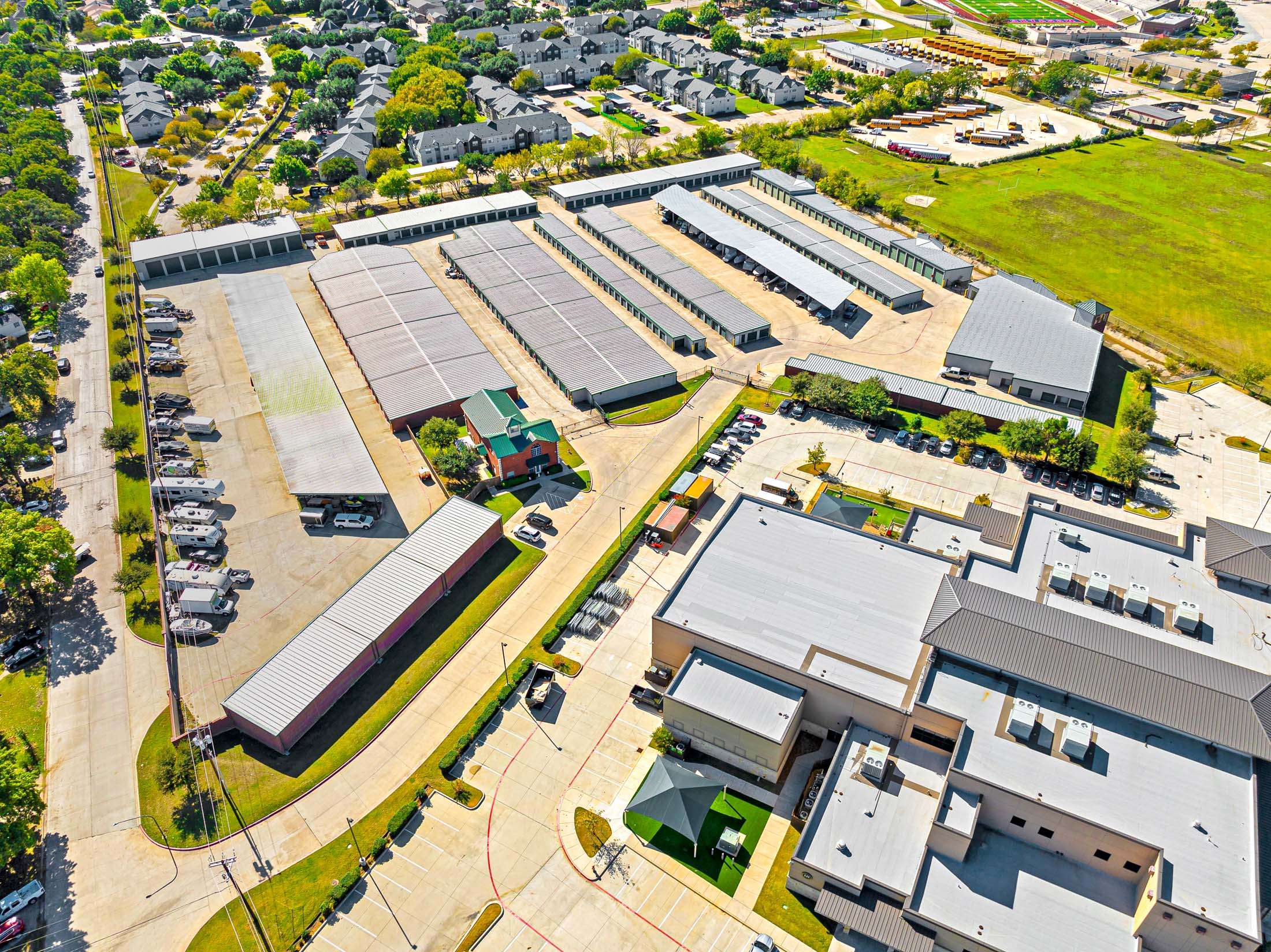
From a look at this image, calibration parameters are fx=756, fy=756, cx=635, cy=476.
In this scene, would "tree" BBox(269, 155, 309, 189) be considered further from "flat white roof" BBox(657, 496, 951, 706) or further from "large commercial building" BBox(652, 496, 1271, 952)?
"large commercial building" BBox(652, 496, 1271, 952)

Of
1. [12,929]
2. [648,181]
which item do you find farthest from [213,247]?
[12,929]

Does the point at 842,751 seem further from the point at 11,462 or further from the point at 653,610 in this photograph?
the point at 11,462

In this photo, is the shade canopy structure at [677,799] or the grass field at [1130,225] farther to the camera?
the grass field at [1130,225]

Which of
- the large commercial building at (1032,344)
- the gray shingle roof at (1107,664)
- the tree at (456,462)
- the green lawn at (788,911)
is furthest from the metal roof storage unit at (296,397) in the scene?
the large commercial building at (1032,344)

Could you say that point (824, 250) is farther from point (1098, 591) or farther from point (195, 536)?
point (195, 536)

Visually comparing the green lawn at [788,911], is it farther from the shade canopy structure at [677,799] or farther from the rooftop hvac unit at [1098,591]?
the rooftop hvac unit at [1098,591]

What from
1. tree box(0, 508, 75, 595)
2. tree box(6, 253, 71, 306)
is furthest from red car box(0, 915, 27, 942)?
tree box(6, 253, 71, 306)

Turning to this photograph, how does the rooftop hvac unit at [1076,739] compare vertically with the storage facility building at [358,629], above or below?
above

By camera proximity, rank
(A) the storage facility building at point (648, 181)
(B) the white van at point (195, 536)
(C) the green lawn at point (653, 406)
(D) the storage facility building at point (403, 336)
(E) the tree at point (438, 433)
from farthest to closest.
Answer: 1. (A) the storage facility building at point (648, 181)
2. (C) the green lawn at point (653, 406)
3. (D) the storage facility building at point (403, 336)
4. (E) the tree at point (438, 433)
5. (B) the white van at point (195, 536)
